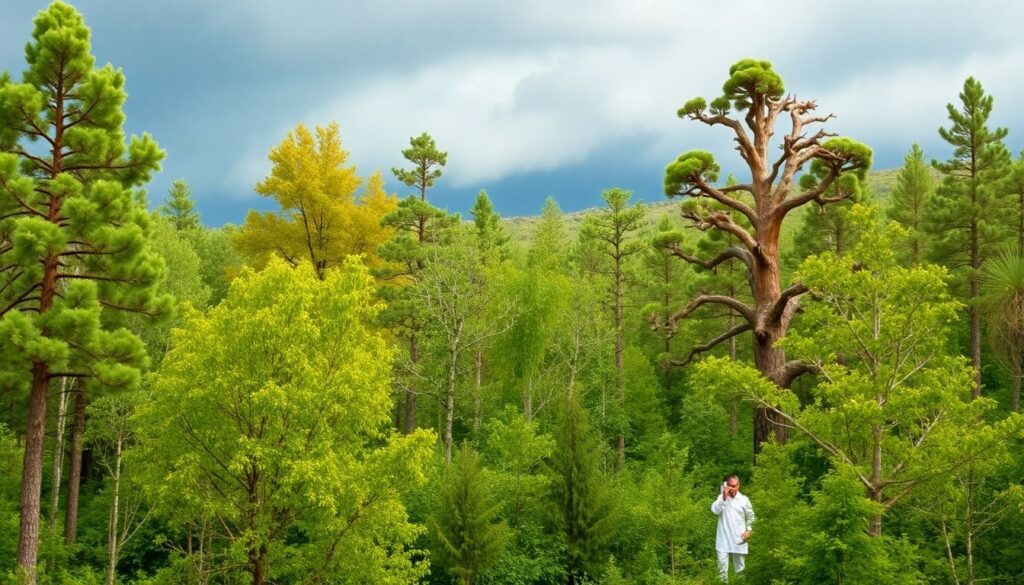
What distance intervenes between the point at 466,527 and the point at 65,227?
10.2m

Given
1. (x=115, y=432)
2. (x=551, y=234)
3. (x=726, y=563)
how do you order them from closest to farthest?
(x=726, y=563)
(x=115, y=432)
(x=551, y=234)

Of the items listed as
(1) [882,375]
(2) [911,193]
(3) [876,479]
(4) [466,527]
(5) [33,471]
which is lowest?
(4) [466,527]

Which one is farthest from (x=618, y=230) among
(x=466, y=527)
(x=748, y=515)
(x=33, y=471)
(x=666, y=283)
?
(x=33, y=471)

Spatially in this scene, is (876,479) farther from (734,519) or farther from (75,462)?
(75,462)

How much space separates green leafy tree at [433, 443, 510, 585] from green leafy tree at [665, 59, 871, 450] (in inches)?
246

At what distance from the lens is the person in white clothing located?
10680 millimetres

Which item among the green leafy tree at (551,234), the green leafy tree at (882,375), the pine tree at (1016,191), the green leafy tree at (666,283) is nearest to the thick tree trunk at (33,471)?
the green leafy tree at (882,375)

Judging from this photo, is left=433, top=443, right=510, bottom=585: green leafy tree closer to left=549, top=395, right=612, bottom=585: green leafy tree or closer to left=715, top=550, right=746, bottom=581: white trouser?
left=549, top=395, right=612, bottom=585: green leafy tree

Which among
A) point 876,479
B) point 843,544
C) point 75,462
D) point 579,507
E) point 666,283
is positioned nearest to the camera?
point 843,544

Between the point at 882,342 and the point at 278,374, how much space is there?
10.4 metres

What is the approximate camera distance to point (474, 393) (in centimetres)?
2647

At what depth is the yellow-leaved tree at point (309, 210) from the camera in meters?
24.3

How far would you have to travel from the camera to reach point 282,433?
13.4 metres

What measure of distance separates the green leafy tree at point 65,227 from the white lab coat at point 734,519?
421 inches
